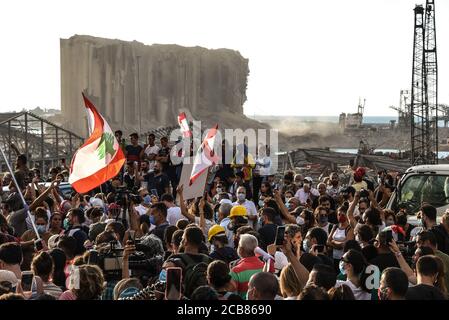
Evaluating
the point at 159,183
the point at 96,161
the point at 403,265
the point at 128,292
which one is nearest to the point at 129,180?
the point at 159,183

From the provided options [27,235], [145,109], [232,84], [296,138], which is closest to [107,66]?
[145,109]

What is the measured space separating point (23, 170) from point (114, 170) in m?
2.94

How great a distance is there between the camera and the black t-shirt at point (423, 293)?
5.99 meters

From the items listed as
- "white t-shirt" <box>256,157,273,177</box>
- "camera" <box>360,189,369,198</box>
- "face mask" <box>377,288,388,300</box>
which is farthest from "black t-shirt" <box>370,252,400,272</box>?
"white t-shirt" <box>256,157,273,177</box>

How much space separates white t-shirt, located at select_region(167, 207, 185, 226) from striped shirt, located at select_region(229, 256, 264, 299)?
3605 mm

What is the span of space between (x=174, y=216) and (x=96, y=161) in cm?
117

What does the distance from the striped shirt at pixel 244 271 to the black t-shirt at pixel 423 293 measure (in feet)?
4.25

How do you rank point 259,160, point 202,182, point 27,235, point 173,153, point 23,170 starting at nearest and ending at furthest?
point 27,235 → point 202,182 → point 23,170 → point 173,153 → point 259,160

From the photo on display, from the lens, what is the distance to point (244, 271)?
679cm

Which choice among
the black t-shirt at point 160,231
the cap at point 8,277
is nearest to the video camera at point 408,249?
the black t-shirt at point 160,231

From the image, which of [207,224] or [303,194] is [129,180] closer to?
[303,194]
